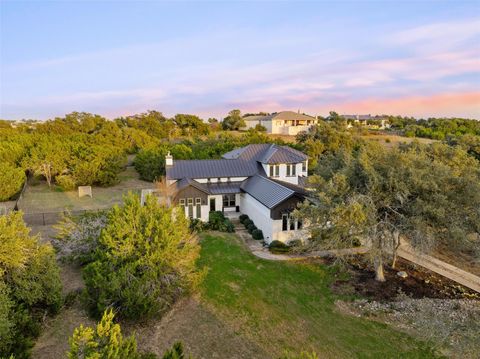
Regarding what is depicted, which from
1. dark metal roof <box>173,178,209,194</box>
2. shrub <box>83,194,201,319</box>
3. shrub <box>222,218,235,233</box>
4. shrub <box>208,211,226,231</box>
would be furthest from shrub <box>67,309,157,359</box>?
dark metal roof <box>173,178,209,194</box>

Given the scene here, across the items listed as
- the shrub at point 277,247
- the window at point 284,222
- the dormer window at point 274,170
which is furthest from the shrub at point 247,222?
the dormer window at point 274,170

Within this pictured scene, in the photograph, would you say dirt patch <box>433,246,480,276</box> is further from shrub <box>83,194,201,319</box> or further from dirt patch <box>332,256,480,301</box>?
shrub <box>83,194,201,319</box>

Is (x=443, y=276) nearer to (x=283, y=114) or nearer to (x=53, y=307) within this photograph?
(x=53, y=307)

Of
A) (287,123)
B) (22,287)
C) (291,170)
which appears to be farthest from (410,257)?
(287,123)

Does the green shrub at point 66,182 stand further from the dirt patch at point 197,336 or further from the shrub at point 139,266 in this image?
the dirt patch at point 197,336

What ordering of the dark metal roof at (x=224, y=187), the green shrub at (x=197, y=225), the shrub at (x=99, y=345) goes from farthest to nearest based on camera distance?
1. the dark metal roof at (x=224, y=187)
2. the green shrub at (x=197, y=225)
3. the shrub at (x=99, y=345)

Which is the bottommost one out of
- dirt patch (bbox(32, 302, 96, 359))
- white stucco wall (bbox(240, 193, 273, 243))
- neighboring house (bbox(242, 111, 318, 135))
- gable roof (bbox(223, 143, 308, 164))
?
dirt patch (bbox(32, 302, 96, 359))
